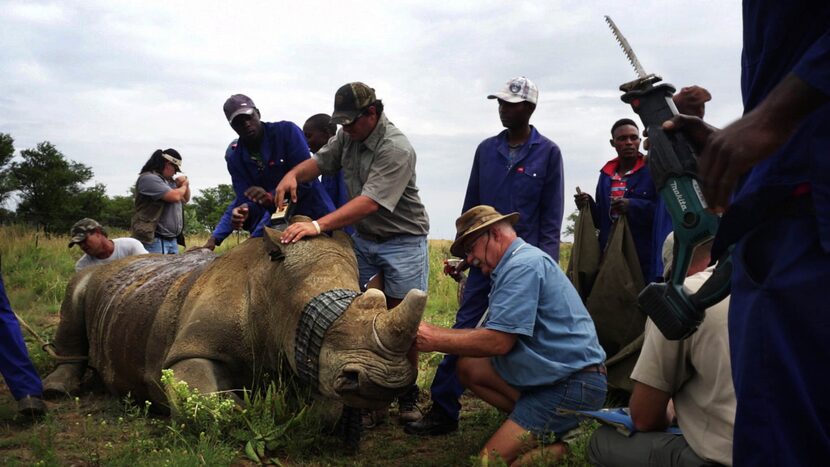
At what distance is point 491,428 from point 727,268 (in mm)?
3130

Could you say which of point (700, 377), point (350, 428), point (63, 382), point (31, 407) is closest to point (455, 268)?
point (350, 428)

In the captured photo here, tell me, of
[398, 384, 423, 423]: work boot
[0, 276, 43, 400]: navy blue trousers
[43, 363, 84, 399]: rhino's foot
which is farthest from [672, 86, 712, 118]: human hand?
[43, 363, 84, 399]: rhino's foot

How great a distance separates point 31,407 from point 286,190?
2321 mm

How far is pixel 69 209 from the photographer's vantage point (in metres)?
29.7

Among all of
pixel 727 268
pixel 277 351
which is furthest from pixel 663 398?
pixel 277 351

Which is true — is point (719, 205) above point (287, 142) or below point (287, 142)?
below

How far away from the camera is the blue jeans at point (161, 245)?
9.56 metres

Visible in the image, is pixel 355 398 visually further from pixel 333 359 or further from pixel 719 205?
pixel 719 205

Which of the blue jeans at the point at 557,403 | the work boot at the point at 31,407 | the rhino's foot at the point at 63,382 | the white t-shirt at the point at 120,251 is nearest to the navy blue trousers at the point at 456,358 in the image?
the blue jeans at the point at 557,403

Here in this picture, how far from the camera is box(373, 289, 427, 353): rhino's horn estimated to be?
12.9 ft

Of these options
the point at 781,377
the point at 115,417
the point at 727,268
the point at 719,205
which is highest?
the point at 719,205

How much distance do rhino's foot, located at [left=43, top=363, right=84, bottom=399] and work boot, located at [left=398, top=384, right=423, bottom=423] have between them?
107 inches

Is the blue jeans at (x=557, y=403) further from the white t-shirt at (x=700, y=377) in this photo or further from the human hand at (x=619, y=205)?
the human hand at (x=619, y=205)

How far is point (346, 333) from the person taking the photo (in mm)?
4250
